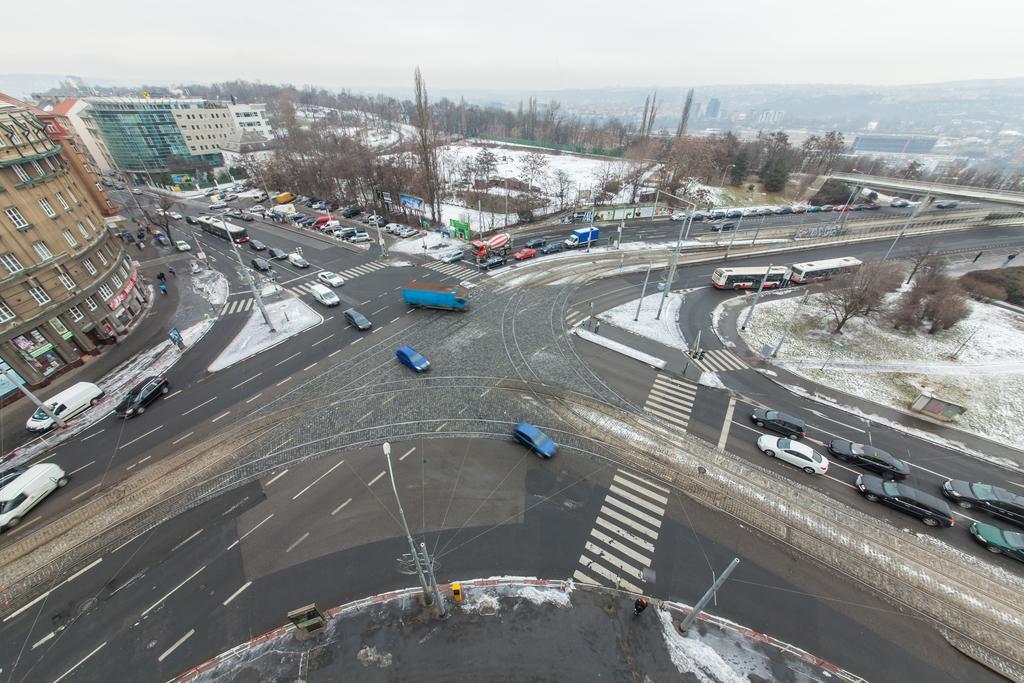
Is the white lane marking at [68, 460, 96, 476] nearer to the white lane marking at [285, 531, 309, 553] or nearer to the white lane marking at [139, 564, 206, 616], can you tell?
the white lane marking at [139, 564, 206, 616]

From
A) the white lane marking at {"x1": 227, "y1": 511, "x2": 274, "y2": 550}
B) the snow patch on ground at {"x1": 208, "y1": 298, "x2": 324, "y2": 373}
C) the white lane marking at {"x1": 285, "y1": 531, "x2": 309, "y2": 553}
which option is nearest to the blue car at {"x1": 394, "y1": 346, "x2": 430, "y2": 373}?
the snow patch on ground at {"x1": 208, "y1": 298, "x2": 324, "y2": 373}

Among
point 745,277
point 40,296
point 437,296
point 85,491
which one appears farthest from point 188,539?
point 745,277

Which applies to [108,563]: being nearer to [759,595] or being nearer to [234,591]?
[234,591]

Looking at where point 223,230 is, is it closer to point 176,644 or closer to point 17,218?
point 17,218

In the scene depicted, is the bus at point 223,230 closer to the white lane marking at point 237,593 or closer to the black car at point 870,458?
the white lane marking at point 237,593

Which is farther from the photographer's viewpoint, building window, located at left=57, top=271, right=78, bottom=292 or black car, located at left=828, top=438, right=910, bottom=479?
building window, located at left=57, top=271, right=78, bottom=292
